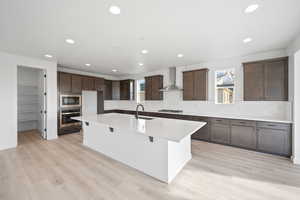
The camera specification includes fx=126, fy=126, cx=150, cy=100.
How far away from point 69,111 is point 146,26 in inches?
171

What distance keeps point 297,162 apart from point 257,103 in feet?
5.06

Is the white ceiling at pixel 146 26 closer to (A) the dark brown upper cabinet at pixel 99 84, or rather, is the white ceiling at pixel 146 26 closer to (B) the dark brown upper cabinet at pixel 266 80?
(B) the dark brown upper cabinet at pixel 266 80

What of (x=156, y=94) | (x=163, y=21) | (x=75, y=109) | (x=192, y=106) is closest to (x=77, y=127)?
(x=75, y=109)

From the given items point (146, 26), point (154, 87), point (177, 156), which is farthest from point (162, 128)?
point (154, 87)

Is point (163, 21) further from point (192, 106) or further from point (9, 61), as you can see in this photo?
point (9, 61)

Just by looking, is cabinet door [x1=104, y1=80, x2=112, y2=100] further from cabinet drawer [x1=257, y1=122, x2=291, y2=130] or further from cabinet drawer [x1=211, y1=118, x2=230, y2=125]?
cabinet drawer [x1=257, y1=122, x2=291, y2=130]

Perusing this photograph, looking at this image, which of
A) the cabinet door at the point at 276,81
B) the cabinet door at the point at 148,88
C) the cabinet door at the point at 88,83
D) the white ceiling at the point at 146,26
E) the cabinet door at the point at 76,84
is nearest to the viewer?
the white ceiling at the point at 146,26

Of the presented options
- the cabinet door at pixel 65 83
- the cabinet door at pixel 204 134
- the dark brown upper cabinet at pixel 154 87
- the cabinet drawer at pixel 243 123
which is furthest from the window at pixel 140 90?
the cabinet drawer at pixel 243 123

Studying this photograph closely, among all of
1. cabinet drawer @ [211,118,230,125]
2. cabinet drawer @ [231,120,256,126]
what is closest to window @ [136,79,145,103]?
cabinet drawer @ [211,118,230,125]

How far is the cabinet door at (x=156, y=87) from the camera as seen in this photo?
5.28 meters

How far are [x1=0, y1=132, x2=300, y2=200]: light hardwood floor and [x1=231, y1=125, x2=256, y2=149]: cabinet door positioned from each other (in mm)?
248

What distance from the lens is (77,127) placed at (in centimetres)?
509

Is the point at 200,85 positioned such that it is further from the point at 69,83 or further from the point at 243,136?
the point at 69,83

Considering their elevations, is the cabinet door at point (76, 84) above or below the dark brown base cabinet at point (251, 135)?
above
